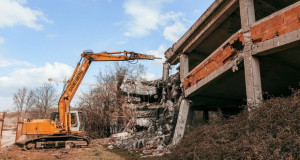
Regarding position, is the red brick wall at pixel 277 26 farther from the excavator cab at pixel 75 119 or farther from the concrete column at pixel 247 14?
the excavator cab at pixel 75 119

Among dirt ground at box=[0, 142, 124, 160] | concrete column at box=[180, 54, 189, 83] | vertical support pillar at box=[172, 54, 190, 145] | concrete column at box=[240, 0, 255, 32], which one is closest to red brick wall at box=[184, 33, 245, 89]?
concrete column at box=[240, 0, 255, 32]

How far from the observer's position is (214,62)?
8.10 meters

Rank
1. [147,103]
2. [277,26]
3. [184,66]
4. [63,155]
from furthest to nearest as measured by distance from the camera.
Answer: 1. [147,103]
2. [184,66]
3. [63,155]
4. [277,26]

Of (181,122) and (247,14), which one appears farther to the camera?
(181,122)

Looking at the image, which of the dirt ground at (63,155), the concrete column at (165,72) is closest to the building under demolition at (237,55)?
the dirt ground at (63,155)

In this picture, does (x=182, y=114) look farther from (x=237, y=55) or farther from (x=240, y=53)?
(x=240, y=53)

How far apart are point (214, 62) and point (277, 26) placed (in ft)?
8.57

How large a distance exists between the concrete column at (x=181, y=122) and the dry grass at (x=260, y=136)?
2.86m

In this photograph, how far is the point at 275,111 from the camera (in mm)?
4902

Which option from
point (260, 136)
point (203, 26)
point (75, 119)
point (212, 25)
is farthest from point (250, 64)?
point (75, 119)

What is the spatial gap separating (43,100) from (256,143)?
41.6 metres

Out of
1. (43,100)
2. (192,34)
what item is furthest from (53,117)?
(43,100)

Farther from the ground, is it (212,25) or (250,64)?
(212,25)

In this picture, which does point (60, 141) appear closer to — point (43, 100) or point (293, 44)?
point (293, 44)
